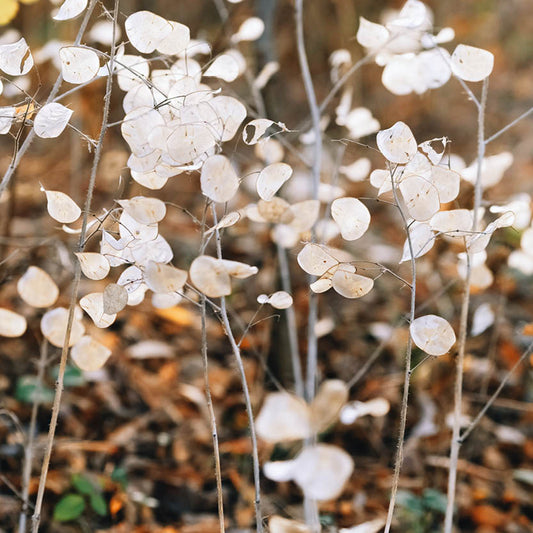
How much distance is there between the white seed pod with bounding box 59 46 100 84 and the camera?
2.34 feet

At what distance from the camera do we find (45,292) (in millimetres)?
862

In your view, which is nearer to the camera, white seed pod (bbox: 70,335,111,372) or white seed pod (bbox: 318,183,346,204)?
white seed pod (bbox: 70,335,111,372)

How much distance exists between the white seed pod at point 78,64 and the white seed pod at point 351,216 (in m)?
0.37

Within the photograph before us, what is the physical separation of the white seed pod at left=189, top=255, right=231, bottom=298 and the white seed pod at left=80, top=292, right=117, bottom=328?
19cm

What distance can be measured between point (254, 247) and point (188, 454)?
1.05m

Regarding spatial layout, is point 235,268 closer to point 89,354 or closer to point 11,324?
point 89,354

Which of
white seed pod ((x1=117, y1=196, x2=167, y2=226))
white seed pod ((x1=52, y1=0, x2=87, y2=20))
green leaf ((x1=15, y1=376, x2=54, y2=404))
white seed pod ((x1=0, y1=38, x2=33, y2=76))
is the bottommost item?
green leaf ((x1=15, y1=376, x2=54, y2=404))

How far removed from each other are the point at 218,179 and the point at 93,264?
0.68ft

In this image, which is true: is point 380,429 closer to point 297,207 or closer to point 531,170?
point 297,207

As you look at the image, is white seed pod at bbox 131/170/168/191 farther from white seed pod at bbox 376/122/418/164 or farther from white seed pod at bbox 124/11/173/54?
white seed pod at bbox 376/122/418/164

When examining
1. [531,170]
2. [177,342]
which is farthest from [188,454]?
[531,170]

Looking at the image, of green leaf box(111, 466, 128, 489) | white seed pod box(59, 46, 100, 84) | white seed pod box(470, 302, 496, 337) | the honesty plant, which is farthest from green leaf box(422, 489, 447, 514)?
white seed pod box(59, 46, 100, 84)

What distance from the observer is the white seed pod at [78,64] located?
2.34 ft

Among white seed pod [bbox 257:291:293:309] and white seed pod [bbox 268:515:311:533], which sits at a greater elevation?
white seed pod [bbox 257:291:293:309]
